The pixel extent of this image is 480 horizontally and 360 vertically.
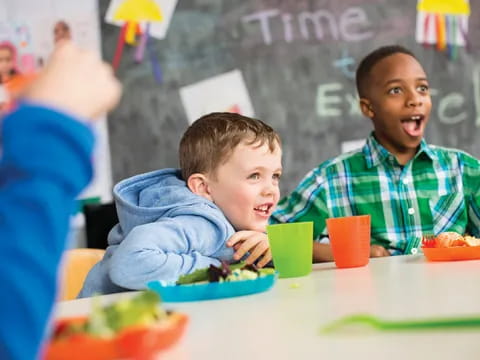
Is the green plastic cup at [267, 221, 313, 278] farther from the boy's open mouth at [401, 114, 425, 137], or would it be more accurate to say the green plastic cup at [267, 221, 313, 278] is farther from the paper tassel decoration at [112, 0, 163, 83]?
the paper tassel decoration at [112, 0, 163, 83]

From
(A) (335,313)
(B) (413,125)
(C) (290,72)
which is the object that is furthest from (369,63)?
(A) (335,313)

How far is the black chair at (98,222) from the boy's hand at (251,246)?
37.3 inches

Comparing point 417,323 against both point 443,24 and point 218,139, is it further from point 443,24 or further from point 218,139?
point 443,24

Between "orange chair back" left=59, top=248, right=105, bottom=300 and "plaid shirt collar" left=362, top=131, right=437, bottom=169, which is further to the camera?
"plaid shirt collar" left=362, top=131, right=437, bottom=169

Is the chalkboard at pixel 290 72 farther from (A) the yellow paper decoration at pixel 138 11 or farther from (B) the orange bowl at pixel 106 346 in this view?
(B) the orange bowl at pixel 106 346

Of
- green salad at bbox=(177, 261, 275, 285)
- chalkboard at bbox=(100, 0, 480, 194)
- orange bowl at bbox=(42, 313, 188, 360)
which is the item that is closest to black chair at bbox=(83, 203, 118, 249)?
chalkboard at bbox=(100, 0, 480, 194)

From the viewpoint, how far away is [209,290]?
899 millimetres

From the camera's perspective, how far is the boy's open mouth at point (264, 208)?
1405 mm

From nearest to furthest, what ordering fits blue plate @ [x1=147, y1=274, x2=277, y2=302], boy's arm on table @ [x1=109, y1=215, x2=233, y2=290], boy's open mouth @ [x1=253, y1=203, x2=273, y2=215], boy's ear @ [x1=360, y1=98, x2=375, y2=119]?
blue plate @ [x1=147, y1=274, x2=277, y2=302] < boy's arm on table @ [x1=109, y1=215, x2=233, y2=290] < boy's open mouth @ [x1=253, y1=203, x2=273, y2=215] < boy's ear @ [x1=360, y1=98, x2=375, y2=119]

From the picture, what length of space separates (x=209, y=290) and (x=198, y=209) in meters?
0.36

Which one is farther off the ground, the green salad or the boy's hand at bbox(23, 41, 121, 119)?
the boy's hand at bbox(23, 41, 121, 119)

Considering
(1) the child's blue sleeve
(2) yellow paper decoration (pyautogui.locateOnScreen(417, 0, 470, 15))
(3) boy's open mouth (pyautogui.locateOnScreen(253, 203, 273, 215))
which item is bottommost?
(3) boy's open mouth (pyautogui.locateOnScreen(253, 203, 273, 215))

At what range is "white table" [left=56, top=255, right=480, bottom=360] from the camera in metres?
0.55

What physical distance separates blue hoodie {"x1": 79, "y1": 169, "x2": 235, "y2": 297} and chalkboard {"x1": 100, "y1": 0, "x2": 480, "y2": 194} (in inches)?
55.4
